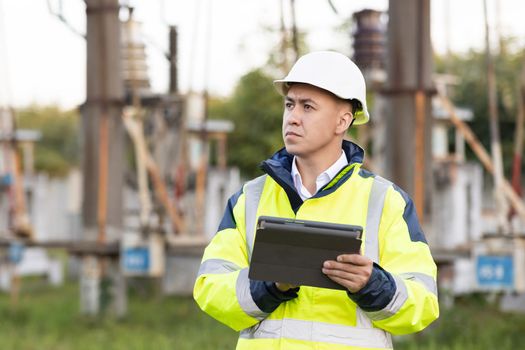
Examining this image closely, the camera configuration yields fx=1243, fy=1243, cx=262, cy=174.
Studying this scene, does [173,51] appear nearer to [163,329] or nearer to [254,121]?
[163,329]

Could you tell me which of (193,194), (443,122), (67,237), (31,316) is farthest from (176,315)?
(67,237)

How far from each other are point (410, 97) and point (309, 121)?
707 centimetres

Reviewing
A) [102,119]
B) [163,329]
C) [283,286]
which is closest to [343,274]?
[283,286]

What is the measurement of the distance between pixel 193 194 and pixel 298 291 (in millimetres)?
15508

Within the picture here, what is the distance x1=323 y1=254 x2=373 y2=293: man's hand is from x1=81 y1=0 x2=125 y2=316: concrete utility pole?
9615mm

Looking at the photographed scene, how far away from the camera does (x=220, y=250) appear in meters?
3.32

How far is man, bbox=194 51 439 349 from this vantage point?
3182mm

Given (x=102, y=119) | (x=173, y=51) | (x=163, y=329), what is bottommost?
(x=163, y=329)

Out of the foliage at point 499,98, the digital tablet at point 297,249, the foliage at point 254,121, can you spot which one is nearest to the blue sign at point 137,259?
the digital tablet at point 297,249

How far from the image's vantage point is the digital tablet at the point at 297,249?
2912mm

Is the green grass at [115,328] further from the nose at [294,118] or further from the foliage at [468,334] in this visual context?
the nose at [294,118]

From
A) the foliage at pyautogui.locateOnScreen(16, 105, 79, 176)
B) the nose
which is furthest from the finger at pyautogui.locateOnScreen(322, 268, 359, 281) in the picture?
Result: the foliage at pyautogui.locateOnScreen(16, 105, 79, 176)

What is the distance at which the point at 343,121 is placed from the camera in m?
3.37

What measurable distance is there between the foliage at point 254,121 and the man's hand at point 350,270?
3177 centimetres
